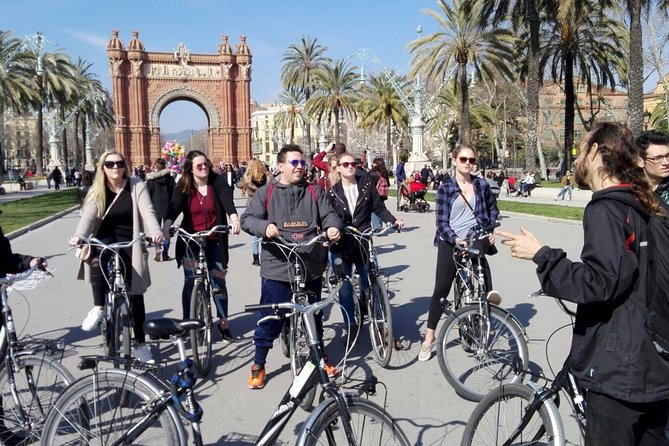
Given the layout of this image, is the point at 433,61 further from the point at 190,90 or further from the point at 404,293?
the point at 190,90

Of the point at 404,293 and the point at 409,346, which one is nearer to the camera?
the point at 409,346

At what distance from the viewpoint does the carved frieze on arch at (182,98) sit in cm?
6519

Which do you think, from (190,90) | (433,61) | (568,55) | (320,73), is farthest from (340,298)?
(190,90)

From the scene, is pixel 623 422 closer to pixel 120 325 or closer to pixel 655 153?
pixel 655 153

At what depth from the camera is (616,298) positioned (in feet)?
8.32

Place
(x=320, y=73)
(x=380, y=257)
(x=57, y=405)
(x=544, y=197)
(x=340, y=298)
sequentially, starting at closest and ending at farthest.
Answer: (x=57, y=405) < (x=340, y=298) < (x=380, y=257) < (x=544, y=197) < (x=320, y=73)

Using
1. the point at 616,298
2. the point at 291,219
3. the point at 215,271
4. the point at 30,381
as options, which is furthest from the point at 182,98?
the point at 616,298

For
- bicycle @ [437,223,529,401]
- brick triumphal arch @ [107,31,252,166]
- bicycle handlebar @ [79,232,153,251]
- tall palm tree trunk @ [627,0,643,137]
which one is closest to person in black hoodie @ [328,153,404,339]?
bicycle @ [437,223,529,401]

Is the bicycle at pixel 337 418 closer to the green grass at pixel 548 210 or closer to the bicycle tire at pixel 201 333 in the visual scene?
the bicycle tire at pixel 201 333

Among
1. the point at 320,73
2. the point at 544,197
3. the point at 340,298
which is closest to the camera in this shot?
the point at 340,298

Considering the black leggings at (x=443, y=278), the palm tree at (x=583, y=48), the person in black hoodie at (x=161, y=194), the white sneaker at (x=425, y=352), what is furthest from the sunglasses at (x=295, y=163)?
the palm tree at (x=583, y=48)

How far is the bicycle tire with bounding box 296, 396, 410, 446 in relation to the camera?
2.92m

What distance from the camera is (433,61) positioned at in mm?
32469

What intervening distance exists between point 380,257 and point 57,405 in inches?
365
